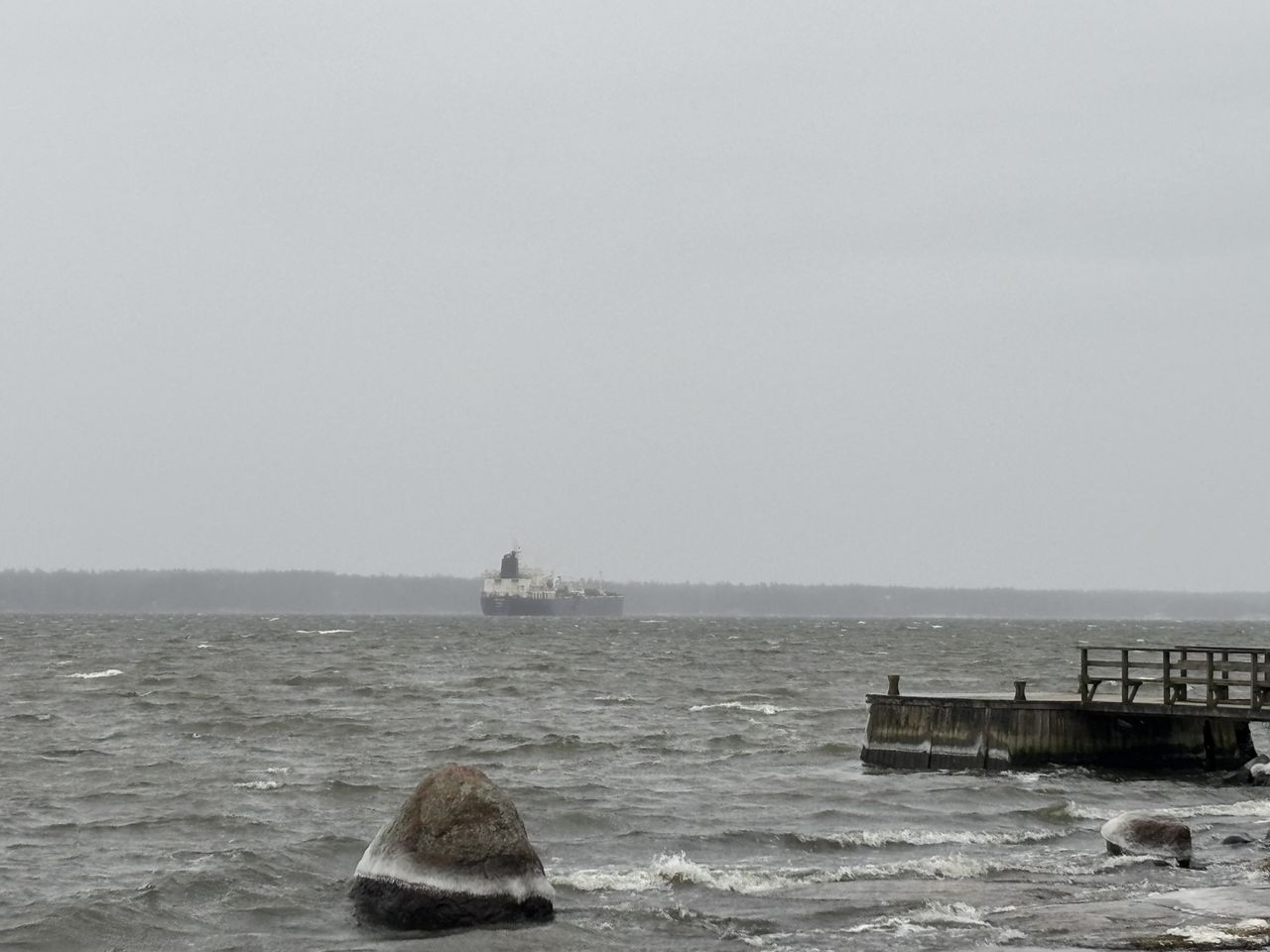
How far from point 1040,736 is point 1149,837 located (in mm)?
10011

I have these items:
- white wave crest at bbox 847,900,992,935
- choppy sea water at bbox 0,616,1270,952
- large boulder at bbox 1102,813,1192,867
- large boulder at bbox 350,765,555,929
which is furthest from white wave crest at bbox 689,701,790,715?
large boulder at bbox 350,765,555,929

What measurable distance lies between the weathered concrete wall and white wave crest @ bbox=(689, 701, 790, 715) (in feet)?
48.5

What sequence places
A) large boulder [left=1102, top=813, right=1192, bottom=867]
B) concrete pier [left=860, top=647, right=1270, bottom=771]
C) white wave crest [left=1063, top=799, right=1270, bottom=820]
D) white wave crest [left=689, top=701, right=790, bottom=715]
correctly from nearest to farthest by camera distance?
large boulder [left=1102, top=813, right=1192, bottom=867] → white wave crest [left=1063, top=799, right=1270, bottom=820] → concrete pier [left=860, top=647, right=1270, bottom=771] → white wave crest [left=689, top=701, right=790, bottom=715]

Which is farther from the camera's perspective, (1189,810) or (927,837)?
(1189,810)

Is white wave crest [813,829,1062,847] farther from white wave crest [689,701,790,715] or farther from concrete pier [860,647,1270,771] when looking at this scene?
white wave crest [689,701,790,715]

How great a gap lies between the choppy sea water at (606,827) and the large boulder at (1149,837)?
393 mm

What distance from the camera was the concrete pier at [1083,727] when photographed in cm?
3120

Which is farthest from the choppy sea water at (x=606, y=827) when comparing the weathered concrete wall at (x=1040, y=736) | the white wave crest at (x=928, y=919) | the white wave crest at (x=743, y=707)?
the weathered concrete wall at (x=1040, y=736)

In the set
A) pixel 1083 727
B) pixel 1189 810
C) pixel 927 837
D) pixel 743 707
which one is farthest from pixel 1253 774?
pixel 743 707

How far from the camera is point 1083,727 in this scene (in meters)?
32.0

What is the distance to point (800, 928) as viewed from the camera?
1733 centimetres

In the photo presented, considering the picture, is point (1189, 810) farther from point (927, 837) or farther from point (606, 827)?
point (606, 827)

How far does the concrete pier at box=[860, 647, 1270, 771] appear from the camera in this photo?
31.2m

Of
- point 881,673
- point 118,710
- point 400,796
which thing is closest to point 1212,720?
point 400,796
